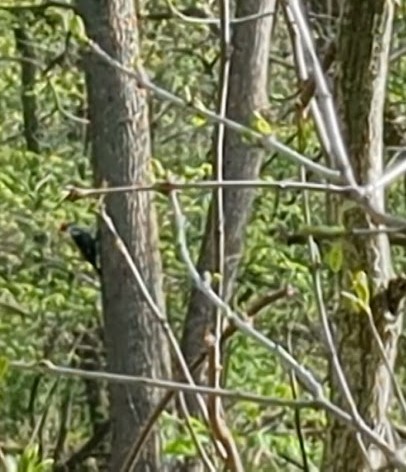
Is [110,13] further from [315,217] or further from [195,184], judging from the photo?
[195,184]

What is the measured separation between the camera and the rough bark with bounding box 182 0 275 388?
4172 millimetres

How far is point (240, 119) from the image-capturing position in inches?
165

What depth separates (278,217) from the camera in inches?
202

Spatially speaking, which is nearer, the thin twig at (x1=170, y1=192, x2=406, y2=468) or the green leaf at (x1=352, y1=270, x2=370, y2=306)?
the thin twig at (x1=170, y1=192, x2=406, y2=468)

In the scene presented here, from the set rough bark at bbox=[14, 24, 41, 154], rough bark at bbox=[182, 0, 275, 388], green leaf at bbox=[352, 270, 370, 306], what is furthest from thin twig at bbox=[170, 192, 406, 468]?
rough bark at bbox=[14, 24, 41, 154]

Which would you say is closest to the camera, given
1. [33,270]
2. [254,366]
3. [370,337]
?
[370,337]

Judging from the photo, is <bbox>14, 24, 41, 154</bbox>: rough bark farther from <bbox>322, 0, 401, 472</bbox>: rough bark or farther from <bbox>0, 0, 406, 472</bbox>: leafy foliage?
<bbox>322, 0, 401, 472</bbox>: rough bark

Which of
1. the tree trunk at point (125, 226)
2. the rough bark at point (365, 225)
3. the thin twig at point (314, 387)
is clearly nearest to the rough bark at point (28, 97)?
the tree trunk at point (125, 226)

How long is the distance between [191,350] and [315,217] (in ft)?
2.62

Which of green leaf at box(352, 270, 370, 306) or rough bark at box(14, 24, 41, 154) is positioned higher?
rough bark at box(14, 24, 41, 154)

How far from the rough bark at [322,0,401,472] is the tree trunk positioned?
6.86 feet

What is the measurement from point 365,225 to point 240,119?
233 cm

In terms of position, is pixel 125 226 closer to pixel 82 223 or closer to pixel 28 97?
pixel 82 223

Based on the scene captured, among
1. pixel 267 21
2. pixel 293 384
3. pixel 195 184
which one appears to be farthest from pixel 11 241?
pixel 195 184
